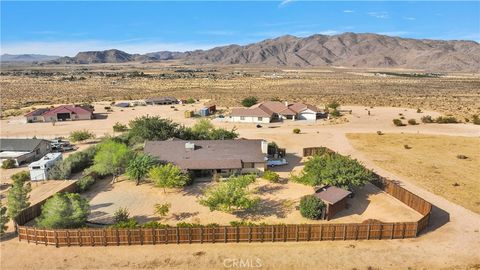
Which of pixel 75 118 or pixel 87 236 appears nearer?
pixel 87 236

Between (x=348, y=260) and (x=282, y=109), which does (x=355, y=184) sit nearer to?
(x=348, y=260)

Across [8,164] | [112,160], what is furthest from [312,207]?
[8,164]

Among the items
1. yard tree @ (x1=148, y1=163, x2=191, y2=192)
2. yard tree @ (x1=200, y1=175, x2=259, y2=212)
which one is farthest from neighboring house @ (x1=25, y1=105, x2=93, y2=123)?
yard tree @ (x1=200, y1=175, x2=259, y2=212)

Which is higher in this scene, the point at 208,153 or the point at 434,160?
the point at 208,153

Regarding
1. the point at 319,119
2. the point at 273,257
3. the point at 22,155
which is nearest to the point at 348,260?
the point at 273,257

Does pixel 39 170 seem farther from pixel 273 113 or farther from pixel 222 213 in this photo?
pixel 273 113

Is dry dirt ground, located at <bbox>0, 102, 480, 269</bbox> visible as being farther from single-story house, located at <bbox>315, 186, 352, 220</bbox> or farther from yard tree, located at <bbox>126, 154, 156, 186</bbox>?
yard tree, located at <bbox>126, 154, 156, 186</bbox>
